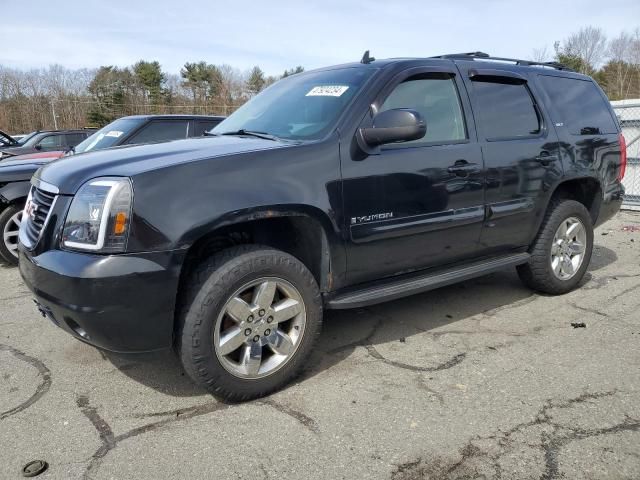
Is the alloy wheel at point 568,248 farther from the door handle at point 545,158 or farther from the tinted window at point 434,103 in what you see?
the tinted window at point 434,103

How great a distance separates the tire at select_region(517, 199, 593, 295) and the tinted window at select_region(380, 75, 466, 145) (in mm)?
1328

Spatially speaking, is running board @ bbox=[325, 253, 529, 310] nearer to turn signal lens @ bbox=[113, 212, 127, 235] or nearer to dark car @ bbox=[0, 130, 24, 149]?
turn signal lens @ bbox=[113, 212, 127, 235]

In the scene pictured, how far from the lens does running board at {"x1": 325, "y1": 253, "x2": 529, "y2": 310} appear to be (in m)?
3.08

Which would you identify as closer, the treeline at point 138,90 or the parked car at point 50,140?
the parked car at point 50,140

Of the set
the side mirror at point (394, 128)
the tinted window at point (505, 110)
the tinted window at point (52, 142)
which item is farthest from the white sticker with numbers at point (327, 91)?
the tinted window at point (52, 142)

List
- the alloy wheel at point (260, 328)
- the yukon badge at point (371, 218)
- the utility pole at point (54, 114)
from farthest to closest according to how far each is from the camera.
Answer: the utility pole at point (54, 114)
the yukon badge at point (371, 218)
the alloy wheel at point (260, 328)

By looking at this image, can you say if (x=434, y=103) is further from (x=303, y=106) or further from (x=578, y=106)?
(x=578, y=106)

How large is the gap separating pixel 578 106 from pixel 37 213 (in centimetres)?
439

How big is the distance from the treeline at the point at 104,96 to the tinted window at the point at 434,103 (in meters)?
32.8

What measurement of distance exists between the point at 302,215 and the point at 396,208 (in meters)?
0.66

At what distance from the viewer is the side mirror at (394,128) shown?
9.65 ft

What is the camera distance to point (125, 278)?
234 cm

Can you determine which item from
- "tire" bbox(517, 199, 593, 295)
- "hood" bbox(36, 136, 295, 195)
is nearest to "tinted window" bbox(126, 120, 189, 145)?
"hood" bbox(36, 136, 295, 195)

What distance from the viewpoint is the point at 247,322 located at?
2.72 meters
